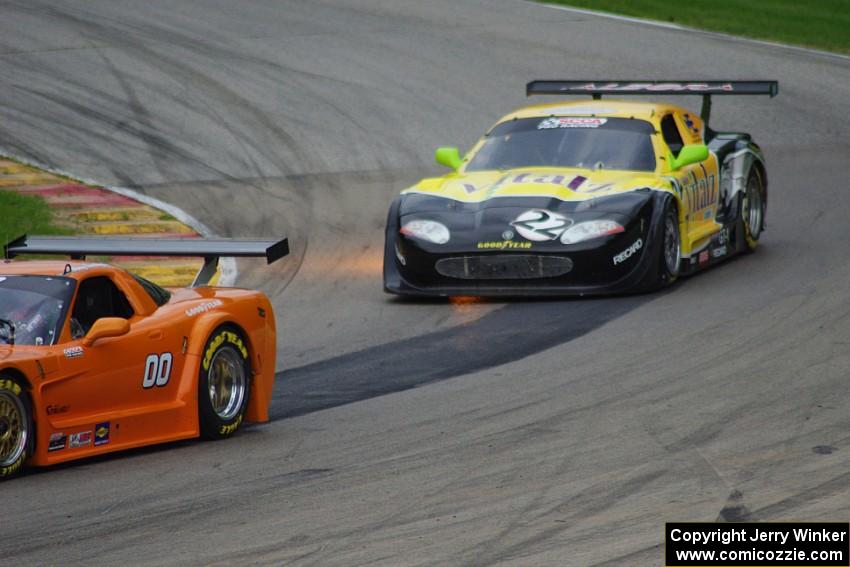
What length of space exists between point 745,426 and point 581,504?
1795 millimetres


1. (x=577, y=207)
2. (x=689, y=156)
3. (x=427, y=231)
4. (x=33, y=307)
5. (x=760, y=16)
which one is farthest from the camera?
(x=760, y=16)

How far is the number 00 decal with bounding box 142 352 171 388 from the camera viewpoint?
8.59 m

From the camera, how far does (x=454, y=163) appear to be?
14680 millimetres

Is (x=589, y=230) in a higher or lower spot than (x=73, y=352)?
lower

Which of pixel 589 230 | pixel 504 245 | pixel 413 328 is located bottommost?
pixel 413 328

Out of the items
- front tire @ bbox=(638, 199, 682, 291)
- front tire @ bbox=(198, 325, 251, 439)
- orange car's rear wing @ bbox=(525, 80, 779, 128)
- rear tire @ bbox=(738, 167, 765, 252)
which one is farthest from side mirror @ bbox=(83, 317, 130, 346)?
rear tire @ bbox=(738, 167, 765, 252)

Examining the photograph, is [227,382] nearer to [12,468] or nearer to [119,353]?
[119,353]

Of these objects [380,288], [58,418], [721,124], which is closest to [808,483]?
[58,418]

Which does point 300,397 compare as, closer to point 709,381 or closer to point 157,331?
point 157,331

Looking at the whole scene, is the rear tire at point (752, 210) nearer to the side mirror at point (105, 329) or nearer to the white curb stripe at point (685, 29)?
the side mirror at point (105, 329)

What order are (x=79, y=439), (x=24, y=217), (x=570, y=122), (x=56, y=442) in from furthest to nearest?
(x=24, y=217)
(x=570, y=122)
(x=79, y=439)
(x=56, y=442)

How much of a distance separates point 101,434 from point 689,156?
7.24m

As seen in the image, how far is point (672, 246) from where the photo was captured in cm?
1365

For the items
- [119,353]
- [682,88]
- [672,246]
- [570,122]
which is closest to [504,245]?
[672,246]
